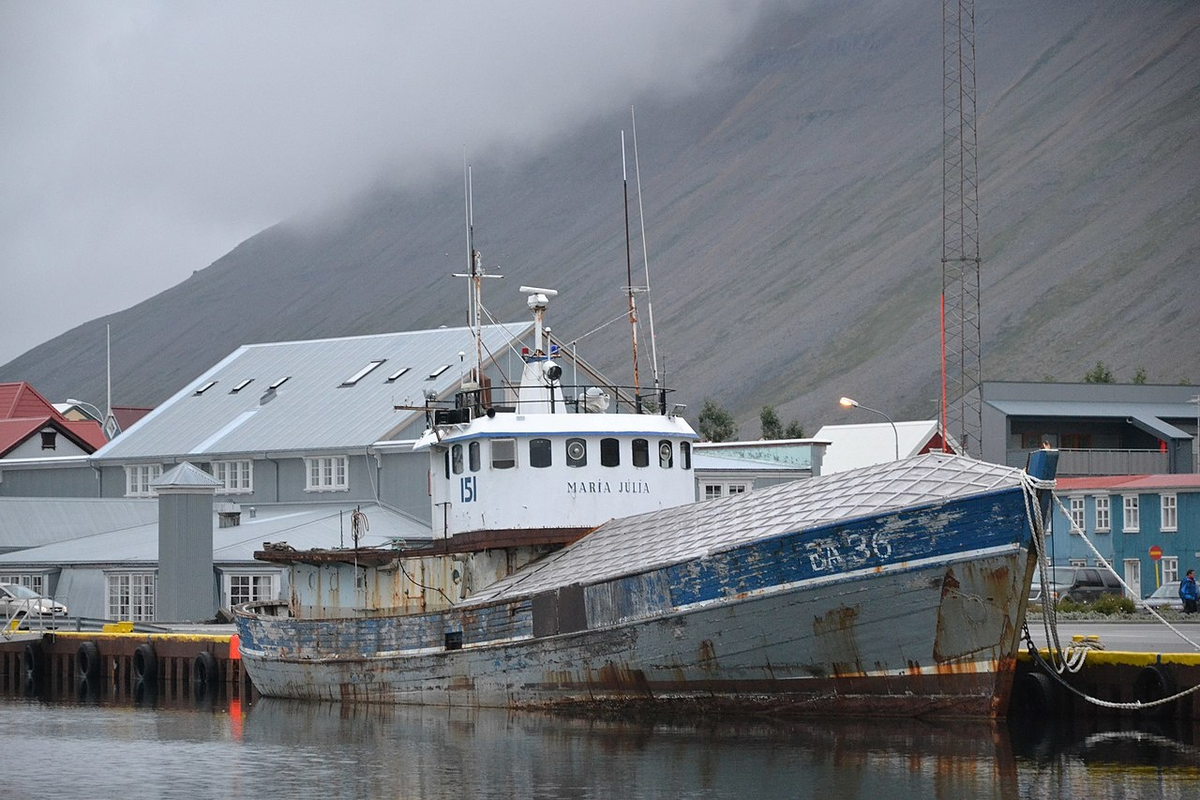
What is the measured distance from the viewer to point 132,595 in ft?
174

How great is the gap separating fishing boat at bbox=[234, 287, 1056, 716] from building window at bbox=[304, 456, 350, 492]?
775 inches

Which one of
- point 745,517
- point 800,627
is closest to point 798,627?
point 800,627

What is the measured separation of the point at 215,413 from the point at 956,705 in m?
41.9

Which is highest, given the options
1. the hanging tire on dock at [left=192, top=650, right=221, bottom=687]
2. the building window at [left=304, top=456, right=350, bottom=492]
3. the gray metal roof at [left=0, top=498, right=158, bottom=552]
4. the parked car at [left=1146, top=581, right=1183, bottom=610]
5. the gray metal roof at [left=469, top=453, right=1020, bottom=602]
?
the building window at [left=304, top=456, right=350, bottom=492]

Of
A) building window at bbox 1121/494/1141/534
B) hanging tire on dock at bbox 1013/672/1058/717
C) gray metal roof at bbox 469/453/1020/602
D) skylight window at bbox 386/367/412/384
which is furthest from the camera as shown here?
building window at bbox 1121/494/1141/534

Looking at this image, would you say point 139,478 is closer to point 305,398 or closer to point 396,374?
point 305,398

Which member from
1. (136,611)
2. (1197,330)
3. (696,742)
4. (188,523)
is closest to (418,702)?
(696,742)

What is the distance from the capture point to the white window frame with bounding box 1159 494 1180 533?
214 ft

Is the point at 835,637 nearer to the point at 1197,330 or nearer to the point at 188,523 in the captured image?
the point at 188,523

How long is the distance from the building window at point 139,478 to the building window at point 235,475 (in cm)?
329

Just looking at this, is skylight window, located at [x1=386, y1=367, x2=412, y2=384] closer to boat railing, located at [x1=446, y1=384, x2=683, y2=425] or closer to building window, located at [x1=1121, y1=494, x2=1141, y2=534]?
boat railing, located at [x1=446, y1=384, x2=683, y2=425]

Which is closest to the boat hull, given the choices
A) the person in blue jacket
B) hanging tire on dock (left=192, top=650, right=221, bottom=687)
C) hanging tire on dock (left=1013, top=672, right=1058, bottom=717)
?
hanging tire on dock (left=1013, top=672, right=1058, bottom=717)

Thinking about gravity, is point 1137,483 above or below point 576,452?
above

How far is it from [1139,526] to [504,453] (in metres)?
38.7
